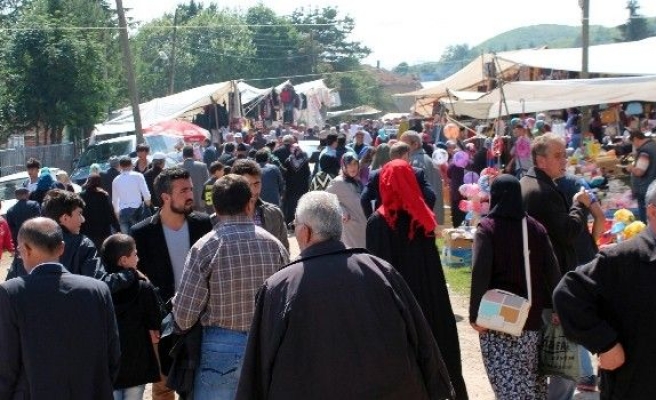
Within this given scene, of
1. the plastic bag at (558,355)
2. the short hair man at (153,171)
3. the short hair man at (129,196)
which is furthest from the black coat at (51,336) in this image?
the short hair man at (153,171)

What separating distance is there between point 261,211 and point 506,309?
1913 millimetres

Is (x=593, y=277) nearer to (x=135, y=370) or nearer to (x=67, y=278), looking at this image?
(x=67, y=278)

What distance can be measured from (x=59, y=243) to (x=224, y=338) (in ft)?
3.13

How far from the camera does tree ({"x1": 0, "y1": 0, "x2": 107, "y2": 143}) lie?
39.1 meters

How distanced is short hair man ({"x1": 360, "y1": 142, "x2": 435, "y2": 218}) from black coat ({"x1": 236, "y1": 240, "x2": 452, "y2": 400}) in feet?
13.4

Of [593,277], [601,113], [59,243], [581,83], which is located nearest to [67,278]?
[59,243]

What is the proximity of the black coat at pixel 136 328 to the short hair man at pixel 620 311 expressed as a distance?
2648 millimetres

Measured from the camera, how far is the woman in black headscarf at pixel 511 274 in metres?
6.52

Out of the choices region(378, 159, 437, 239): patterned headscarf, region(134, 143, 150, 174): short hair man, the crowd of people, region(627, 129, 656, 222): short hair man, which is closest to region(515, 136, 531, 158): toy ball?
region(627, 129, 656, 222): short hair man

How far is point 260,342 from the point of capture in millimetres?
4320

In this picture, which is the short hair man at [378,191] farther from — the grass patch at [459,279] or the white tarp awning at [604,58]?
the white tarp awning at [604,58]

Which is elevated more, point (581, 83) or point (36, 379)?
point (581, 83)

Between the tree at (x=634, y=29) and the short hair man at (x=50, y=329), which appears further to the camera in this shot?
the tree at (x=634, y=29)

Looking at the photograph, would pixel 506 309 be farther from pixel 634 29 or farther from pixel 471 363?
pixel 634 29
